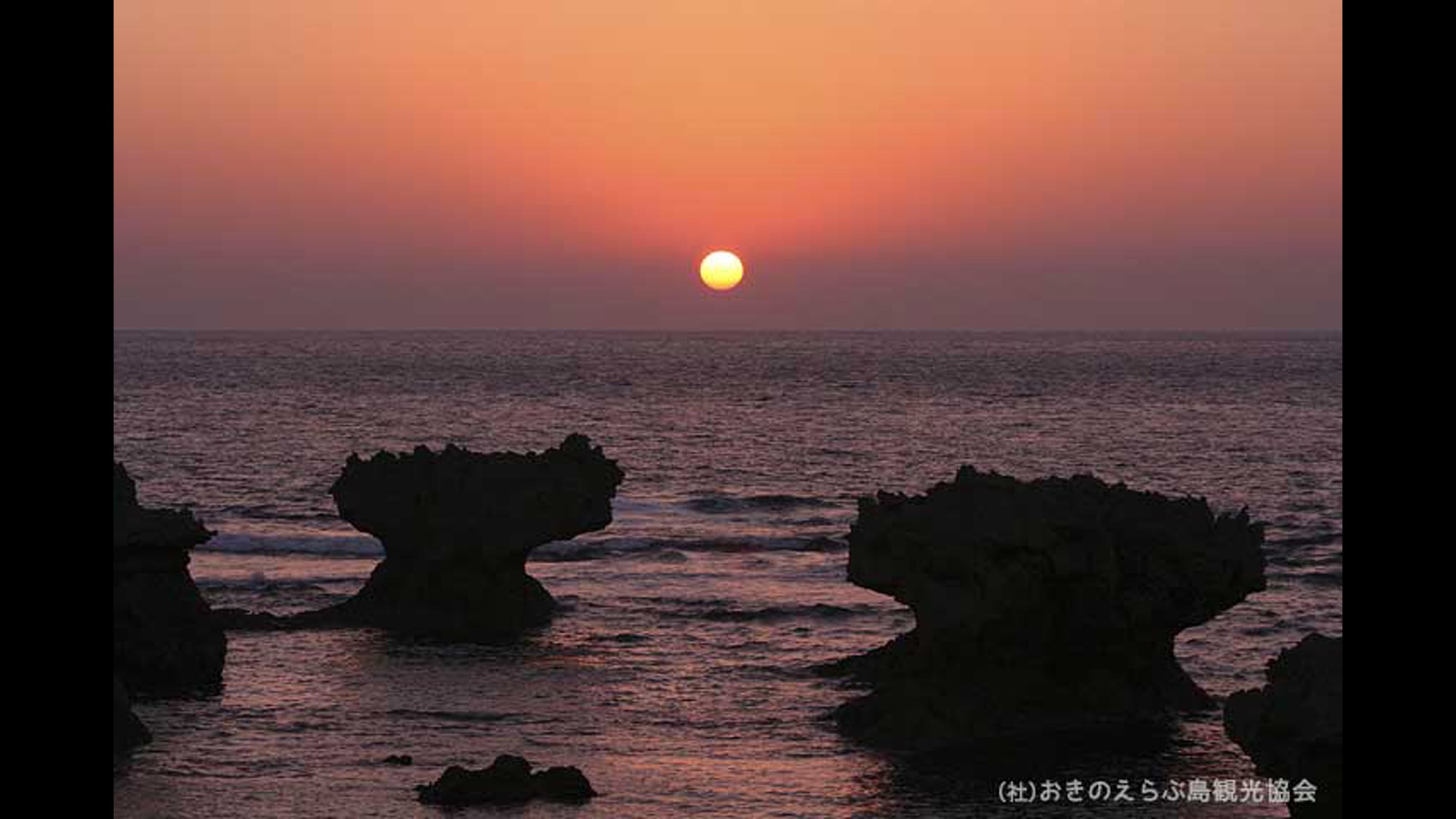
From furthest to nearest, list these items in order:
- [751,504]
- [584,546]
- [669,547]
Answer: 1. [751,504]
2. [669,547]
3. [584,546]

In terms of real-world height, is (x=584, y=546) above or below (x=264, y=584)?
above

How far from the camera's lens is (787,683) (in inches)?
1540

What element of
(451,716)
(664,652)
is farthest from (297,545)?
(451,716)

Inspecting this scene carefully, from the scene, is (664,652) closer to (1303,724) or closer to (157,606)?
(157,606)

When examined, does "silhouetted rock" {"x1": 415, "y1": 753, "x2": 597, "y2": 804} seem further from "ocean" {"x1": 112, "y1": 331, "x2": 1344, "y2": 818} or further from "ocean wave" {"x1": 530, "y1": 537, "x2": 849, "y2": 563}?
"ocean wave" {"x1": 530, "y1": 537, "x2": 849, "y2": 563}

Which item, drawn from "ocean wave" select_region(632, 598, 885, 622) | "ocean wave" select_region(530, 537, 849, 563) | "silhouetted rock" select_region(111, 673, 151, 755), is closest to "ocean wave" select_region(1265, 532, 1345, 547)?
"ocean wave" select_region(530, 537, 849, 563)

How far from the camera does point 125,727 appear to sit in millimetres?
31109

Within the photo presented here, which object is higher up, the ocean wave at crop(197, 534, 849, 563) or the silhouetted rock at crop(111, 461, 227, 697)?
the silhouetted rock at crop(111, 461, 227, 697)

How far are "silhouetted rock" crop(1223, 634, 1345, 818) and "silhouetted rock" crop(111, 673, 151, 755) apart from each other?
19.3 metres

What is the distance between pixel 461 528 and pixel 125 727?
49.3 feet

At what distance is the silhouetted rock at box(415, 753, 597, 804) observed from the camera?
27.9 meters

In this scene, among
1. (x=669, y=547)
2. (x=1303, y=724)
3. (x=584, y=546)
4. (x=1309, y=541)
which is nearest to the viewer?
(x=1303, y=724)

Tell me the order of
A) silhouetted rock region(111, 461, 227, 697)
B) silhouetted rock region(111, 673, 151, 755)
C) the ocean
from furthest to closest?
silhouetted rock region(111, 461, 227, 697) → silhouetted rock region(111, 673, 151, 755) → the ocean
